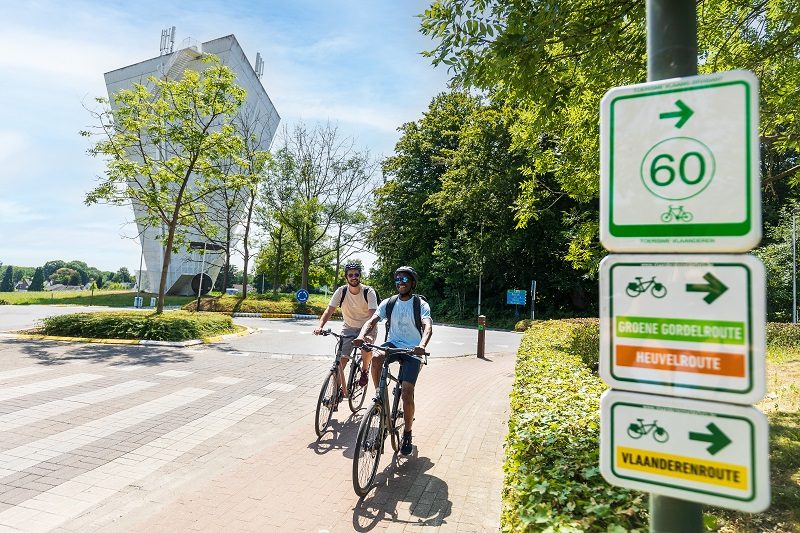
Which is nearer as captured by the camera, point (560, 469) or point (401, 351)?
point (560, 469)

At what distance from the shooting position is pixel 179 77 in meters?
44.6

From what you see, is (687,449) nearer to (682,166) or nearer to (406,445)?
(682,166)

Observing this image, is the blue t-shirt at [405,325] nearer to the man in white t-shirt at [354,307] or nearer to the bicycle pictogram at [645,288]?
Answer: the man in white t-shirt at [354,307]

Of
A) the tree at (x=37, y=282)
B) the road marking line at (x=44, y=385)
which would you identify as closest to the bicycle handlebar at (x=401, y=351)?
the road marking line at (x=44, y=385)

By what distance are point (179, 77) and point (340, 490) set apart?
49199mm

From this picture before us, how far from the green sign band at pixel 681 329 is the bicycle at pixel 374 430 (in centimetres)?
310

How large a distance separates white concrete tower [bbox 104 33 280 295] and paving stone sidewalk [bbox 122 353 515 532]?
3923 centimetres

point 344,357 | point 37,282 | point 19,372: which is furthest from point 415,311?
point 37,282

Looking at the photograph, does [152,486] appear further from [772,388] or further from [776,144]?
[772,388]

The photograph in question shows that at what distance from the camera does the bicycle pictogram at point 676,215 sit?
120 centimetres

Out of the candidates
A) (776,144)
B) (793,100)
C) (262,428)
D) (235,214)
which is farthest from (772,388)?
(235,214)

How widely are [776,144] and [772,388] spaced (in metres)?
4.29

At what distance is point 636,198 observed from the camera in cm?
128

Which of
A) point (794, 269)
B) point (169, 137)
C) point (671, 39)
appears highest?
point (169, 137)
